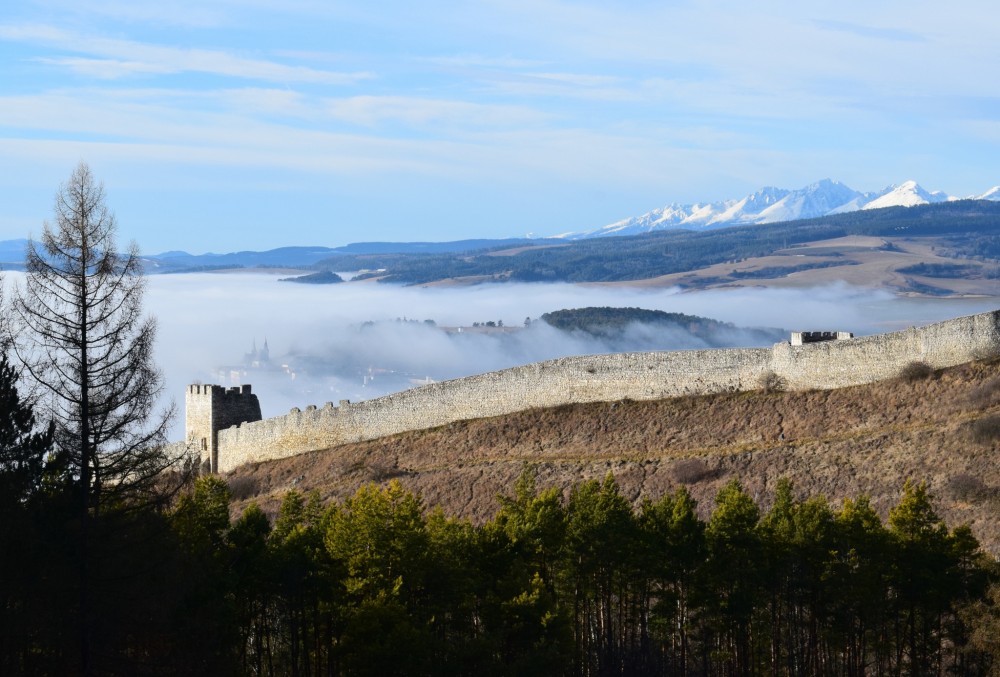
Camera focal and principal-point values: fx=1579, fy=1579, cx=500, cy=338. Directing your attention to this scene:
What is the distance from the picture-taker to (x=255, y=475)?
58.6 metres

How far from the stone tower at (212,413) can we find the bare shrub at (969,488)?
33.5 metres

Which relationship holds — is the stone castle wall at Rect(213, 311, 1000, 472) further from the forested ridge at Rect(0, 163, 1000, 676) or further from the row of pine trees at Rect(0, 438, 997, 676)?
the row of pine trees at Rect(0, 438, 997, 676)

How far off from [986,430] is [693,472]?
8.45 metres

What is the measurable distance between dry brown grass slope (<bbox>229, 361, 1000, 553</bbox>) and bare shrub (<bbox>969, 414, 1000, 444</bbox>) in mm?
35

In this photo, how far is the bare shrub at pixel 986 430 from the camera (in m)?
40.3

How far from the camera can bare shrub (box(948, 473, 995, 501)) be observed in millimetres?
38156

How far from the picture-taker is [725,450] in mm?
46406

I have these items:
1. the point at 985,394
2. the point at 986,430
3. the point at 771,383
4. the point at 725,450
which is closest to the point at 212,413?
the point at 771,383

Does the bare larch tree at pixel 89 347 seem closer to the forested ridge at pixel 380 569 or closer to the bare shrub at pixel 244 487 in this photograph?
the forested ridge at pixel 380 569

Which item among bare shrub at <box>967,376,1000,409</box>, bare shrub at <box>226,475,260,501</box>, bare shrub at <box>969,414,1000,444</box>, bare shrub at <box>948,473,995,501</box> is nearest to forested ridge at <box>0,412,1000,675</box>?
bare shrub at <box>948,473,995,501</box>

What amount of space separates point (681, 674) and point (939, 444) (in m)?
11.9

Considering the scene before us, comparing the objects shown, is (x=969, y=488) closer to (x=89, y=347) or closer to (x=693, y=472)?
(x=693, y=472)

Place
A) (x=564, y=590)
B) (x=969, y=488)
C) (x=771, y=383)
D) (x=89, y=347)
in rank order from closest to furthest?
(x=89, y=347), (x=564, y=590), (x=969, y=488), (x=771, y=383)

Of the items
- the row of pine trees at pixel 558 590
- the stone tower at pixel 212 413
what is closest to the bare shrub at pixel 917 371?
the row of pine trees at pixel 558 590
